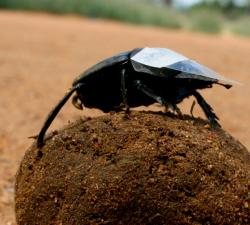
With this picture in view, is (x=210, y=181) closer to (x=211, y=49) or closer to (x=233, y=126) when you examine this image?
(x=233, y=126)

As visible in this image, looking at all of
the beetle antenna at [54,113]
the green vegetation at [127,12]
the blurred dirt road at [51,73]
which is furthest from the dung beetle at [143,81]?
the green vegetation at [127,12]

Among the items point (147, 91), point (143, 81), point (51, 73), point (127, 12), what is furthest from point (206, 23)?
point (147, 91)

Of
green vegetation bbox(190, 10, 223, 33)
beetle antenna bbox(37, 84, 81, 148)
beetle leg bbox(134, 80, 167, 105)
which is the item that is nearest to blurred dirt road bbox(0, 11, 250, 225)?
beetle antenna bbox(37, 84, 81, 148)

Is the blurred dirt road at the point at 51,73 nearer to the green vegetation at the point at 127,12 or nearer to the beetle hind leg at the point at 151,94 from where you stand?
the beetle hind leg at the point at 151,94

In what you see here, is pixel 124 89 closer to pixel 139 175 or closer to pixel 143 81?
pixel 143 81

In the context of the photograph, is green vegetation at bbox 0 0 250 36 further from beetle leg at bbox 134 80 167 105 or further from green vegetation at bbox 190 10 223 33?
beetle leg at bbox 134 80 167 105

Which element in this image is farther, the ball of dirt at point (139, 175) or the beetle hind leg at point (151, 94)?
the beetle hind leg at point (151, 94)
